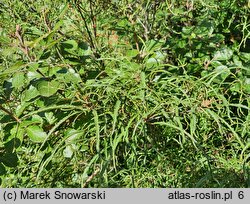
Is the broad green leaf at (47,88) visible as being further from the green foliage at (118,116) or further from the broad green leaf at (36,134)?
the broad green leaf at (36,134)

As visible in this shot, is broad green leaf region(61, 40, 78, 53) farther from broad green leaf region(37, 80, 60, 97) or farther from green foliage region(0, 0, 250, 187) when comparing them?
broad green leaf region(37, 80, 60, 97)

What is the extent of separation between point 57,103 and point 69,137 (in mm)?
97

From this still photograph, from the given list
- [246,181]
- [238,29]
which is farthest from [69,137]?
[238,29]

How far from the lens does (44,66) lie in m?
1.23

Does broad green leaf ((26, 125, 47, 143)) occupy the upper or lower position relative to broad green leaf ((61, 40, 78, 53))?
lower

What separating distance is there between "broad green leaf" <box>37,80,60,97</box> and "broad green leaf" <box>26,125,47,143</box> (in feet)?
0.35

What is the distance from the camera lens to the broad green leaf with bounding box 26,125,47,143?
3.84 feet

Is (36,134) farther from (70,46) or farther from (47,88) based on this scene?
(70,46)

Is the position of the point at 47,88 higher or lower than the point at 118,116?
higher

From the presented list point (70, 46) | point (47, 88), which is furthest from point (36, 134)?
point (70, 46)

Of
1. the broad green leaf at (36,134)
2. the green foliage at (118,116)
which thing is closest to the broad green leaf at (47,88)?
the green foliage at (118,116)

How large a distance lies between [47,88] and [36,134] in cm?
13

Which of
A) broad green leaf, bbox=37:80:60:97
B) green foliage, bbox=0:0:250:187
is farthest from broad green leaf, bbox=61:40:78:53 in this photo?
broad green leaf, bbox=37:80:60:97

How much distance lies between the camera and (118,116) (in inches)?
47.8
